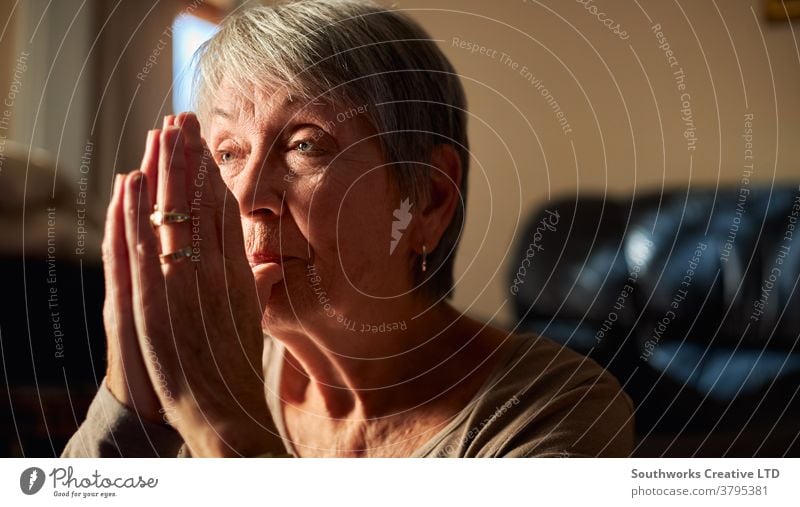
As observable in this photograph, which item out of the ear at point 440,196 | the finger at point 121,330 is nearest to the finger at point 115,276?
the finger at point 121,330

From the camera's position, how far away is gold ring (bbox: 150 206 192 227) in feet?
1.99

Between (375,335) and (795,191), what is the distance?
35 centimetres

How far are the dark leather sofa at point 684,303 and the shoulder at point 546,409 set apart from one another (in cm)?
1

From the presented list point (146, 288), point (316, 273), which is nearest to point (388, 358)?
point (316, 273)

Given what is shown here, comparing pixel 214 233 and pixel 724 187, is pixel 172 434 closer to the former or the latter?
pixel 214 233

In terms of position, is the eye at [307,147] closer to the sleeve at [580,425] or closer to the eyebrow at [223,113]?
the eyebrow at [223,113]

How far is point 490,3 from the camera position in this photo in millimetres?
632

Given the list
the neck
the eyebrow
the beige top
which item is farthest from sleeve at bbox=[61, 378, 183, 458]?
the eyebrow

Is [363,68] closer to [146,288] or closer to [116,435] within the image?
[146,288]

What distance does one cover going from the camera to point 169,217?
0.61m

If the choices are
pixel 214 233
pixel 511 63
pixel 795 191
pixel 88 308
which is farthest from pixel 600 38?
pixel 88 308

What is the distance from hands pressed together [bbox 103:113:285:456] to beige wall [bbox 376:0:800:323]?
18cm

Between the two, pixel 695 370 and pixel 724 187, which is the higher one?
pixel 724 187
